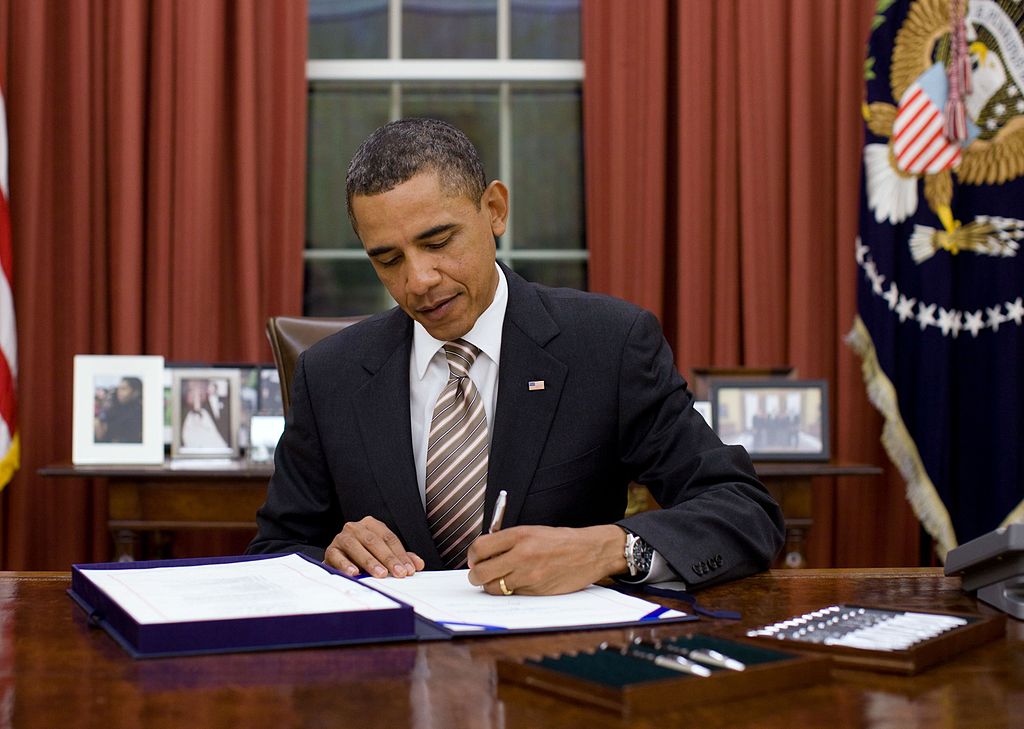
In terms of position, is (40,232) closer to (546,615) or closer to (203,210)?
(203,210)

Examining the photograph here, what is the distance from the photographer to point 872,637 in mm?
1092

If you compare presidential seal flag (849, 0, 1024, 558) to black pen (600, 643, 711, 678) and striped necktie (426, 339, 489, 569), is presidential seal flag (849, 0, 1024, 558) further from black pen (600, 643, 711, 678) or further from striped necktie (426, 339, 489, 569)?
black pen (600, 643, 711, 678)

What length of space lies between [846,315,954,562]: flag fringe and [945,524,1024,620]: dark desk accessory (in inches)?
91.1

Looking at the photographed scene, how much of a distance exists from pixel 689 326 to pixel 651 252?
10.9 inches

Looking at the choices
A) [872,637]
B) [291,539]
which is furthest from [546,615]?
[291,539]

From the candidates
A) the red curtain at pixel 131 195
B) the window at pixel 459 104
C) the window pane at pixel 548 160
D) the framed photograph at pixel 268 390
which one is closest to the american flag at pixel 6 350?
the red curtain at pixel 131 195

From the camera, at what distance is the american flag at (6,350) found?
3.61m

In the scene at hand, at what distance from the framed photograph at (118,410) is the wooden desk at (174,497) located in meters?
0.10

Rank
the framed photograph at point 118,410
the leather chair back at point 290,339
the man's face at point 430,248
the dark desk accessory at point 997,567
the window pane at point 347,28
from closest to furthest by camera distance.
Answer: the dark desk accessory at point 997,567, the man's face at point 430,248, the leather chair back at point 290,339, the framed photograph at point 118,410, the window pane at point 347,28

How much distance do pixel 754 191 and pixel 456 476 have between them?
94.4 inches

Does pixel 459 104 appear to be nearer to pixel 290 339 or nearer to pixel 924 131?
pixel 924 131

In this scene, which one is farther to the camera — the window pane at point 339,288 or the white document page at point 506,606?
the window pane at point 339,288

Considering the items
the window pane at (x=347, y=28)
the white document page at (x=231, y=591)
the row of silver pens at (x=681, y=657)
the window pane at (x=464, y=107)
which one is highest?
the window pane at (x=347, y=28)

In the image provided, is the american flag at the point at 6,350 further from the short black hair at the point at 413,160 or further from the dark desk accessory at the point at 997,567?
the dark desk accessory at the point at 997,567
